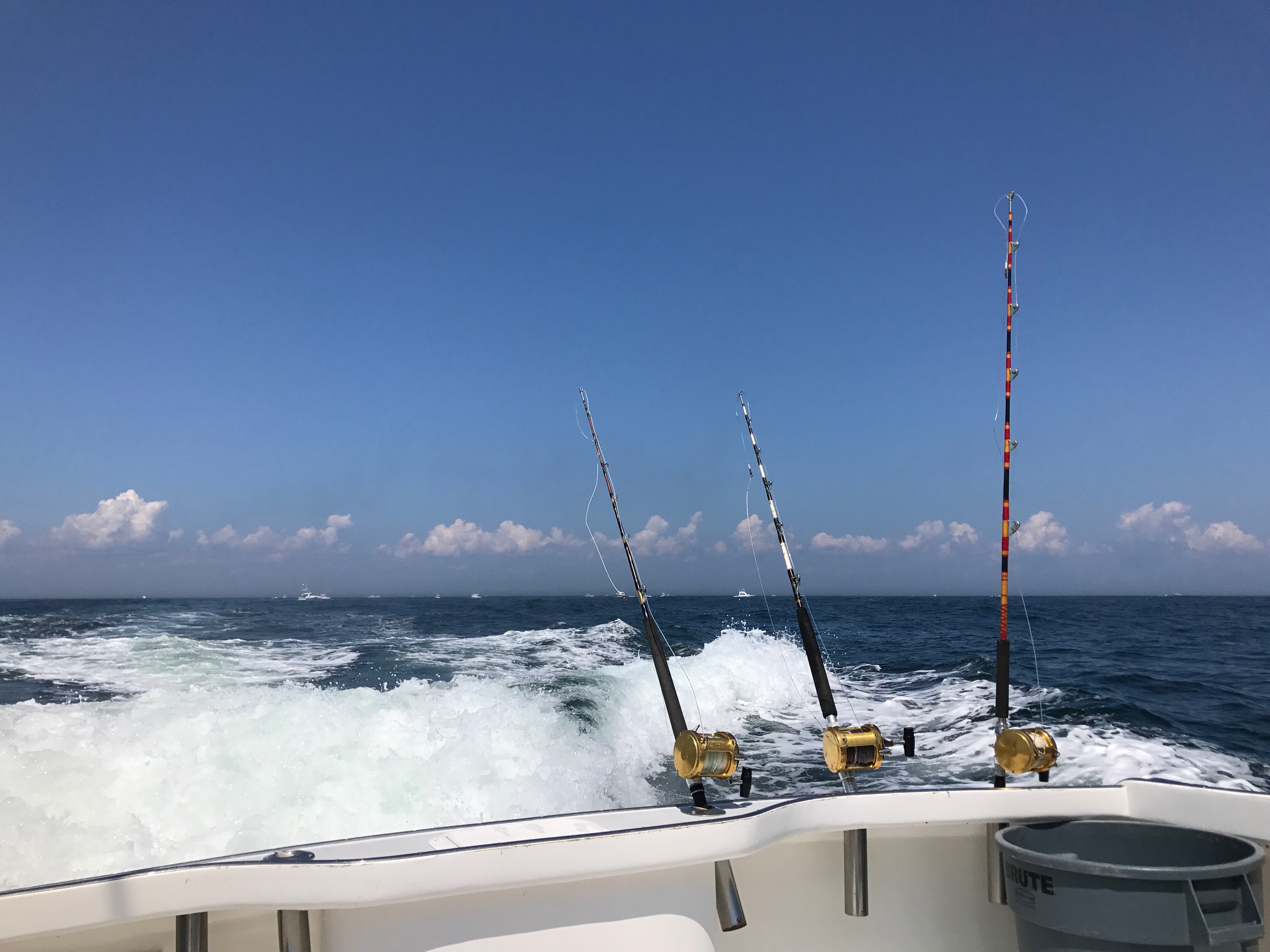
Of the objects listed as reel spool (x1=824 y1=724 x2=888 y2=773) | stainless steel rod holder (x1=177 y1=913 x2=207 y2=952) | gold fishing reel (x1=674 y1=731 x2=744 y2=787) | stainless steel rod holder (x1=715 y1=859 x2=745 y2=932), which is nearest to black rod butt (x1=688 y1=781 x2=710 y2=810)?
gold fishing reel (x1=674 y1=731 x2=744 y2=787)

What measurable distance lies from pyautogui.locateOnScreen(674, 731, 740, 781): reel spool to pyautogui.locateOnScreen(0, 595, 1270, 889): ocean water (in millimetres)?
3067

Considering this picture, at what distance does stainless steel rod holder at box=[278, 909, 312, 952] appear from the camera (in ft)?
4.32

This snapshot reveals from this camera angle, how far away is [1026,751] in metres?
2.05

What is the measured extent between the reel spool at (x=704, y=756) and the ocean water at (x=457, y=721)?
10.1 feet

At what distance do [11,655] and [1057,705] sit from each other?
12.1 metres

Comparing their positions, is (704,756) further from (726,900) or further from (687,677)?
(687,677)

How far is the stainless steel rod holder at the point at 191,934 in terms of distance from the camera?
130 cm

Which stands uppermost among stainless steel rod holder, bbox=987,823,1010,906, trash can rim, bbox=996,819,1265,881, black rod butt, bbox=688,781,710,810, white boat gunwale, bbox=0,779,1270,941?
white boat gunwale, bbox=0,779,1270,941

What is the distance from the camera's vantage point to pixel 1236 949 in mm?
1663

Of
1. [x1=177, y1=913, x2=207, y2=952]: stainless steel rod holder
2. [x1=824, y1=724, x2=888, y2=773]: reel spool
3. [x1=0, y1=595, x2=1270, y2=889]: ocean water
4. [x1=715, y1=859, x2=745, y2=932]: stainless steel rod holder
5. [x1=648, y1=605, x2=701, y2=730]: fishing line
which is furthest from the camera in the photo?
[x1=648, y1=605, x2=701, y2=730]: fishing line

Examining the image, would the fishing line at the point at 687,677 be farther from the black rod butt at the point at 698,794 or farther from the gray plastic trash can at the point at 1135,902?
the gray plastic trash can at the point at 1135,902

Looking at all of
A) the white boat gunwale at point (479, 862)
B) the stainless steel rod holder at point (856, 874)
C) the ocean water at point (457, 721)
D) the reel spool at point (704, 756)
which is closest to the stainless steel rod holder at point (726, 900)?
the white boat gunwale at point (479, 862)

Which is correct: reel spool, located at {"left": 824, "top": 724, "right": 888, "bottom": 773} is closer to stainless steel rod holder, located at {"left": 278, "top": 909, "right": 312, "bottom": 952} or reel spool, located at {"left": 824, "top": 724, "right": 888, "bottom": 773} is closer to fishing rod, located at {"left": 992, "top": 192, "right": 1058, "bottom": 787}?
fishing rod, located at {"left": 992, "top": 192, "right": 1058, "bottom": 787}

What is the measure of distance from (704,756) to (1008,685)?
111 centimetres
